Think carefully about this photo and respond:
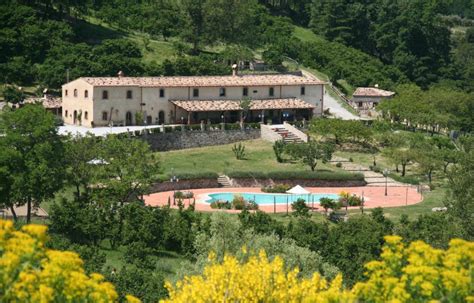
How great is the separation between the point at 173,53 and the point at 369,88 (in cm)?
1731

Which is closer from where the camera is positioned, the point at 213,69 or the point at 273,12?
the point at 213,69

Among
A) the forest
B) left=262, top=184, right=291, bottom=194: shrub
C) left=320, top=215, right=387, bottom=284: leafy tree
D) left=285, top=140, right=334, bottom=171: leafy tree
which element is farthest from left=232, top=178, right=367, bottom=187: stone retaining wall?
the forest

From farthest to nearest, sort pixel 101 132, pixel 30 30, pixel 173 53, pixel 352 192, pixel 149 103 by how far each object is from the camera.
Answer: pixel 173 53
pixel 30 30
pixel 149 103
pixel 101 132
pixel 352 192

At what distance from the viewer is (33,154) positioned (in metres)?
49.6

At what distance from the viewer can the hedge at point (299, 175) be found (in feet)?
214

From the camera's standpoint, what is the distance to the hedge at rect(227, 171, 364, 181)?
6538 centimetres

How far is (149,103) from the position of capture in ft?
249

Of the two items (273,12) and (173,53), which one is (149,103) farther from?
(273,12)

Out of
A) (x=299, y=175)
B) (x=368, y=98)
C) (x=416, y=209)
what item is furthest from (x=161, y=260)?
(x=368, y=98)

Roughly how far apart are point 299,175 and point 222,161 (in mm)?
5631

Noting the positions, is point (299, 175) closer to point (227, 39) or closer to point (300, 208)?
point (300, 208)

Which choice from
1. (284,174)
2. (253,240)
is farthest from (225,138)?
(253,240)

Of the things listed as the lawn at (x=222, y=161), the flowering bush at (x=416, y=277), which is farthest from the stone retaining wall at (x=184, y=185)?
the flowering bush at (x=416, y=277)

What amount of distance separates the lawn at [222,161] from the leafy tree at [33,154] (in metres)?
14.1
